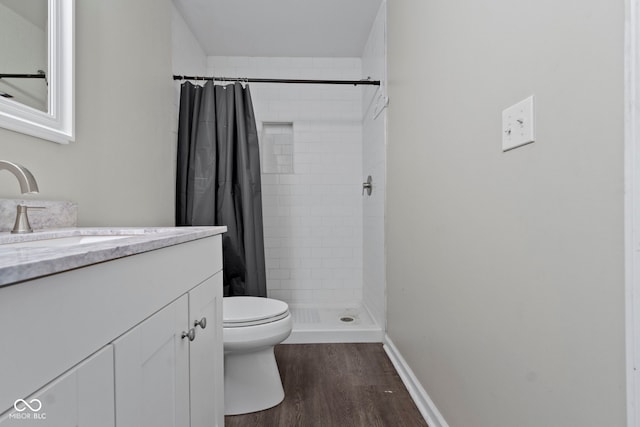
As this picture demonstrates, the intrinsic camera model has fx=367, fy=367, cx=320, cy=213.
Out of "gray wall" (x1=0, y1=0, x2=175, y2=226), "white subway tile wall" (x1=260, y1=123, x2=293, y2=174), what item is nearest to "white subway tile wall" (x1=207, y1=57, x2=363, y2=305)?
"white subway tile wall" (x1=260, y1=123, x2=293, y2=174)

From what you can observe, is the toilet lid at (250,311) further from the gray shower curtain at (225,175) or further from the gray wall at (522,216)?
the gray wall at (522,216)

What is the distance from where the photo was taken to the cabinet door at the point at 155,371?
0.61 meters

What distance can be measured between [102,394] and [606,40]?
101 centimetres

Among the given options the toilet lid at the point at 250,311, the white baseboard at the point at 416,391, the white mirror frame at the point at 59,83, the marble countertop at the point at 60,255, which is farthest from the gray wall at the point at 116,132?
the white baseboard at the point at 416,391

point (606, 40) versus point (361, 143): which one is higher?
point (361, 143)

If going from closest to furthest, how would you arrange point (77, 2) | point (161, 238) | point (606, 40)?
point (606, 40)
point (161, 238)
point (77, 2)

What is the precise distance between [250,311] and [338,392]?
585 mm

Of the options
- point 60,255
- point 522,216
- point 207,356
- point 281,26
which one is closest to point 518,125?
point 522,216

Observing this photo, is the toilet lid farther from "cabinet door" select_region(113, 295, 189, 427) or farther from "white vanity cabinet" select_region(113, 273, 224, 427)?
"cabinet door" select_region(113, 295, 189, 427)

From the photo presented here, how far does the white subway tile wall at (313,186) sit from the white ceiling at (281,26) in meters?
→ 0.15

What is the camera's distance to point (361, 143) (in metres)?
3.31

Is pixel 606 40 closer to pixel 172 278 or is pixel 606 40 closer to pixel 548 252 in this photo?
pixel 548 252

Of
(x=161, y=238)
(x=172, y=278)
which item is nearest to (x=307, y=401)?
(x=172, y=278)

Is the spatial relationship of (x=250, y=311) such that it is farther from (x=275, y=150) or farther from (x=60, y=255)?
(x=275, y=150)
